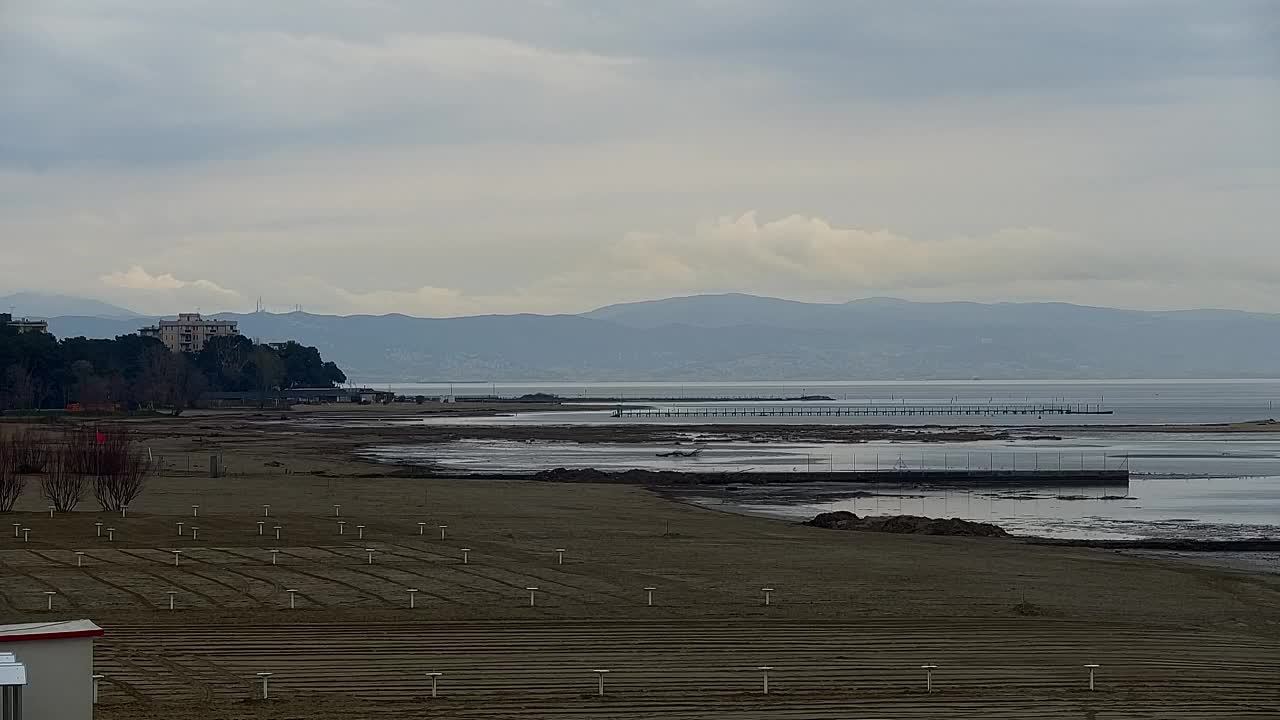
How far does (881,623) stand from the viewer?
29219 mm

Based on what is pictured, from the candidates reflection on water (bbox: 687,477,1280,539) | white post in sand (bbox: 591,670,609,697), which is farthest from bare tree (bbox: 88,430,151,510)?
white post in sand (bbox: 591,670,609,697)

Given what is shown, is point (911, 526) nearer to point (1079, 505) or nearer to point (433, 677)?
point (1079, 505)

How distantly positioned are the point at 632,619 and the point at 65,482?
89.8 feet

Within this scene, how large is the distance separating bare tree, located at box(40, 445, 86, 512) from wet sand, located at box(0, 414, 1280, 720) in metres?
0.97

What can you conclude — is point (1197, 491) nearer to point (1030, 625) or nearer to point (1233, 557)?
point (1233, 557)

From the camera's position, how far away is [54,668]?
1677cm

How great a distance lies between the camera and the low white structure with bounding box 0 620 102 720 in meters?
16.6

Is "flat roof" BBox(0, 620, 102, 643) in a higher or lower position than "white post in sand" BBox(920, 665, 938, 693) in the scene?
higher

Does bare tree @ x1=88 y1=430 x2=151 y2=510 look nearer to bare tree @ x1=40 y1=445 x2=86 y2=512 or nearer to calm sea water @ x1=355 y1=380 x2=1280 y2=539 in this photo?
bare tree @ x1=40 y1=445 x2=86 y2=512

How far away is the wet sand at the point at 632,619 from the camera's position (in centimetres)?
2261

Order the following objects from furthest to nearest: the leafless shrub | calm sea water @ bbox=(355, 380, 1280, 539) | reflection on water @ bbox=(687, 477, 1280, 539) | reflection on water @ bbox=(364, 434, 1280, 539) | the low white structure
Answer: calm sea water @ bbox=(355, 380, 1280, 539), reflection on water @ bbox=(364, 434, 1280, 539), the leafless shrub, reflection on water @ bbox=(687, 477, 1280, 539), the low white structure

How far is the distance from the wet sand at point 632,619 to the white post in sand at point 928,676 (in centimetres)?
21

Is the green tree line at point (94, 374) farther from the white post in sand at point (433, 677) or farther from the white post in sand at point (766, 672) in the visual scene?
the white post in sand at point (766, 672)

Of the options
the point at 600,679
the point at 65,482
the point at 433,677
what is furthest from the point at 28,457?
the point at 600,679
